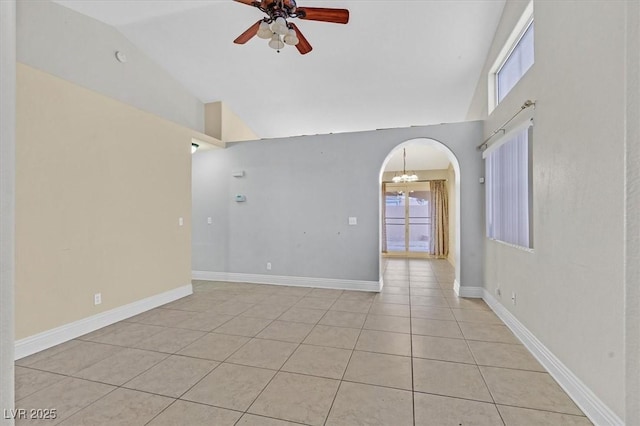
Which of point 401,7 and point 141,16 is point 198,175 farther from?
point 401,7

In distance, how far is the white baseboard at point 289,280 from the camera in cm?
489

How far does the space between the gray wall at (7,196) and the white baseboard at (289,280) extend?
15.0ft

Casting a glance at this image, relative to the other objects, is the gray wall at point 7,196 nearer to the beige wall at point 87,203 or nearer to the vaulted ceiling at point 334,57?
the beige wall at point 87,203

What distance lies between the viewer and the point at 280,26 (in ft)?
8.15

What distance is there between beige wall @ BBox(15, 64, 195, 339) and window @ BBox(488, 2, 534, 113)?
15.1ft

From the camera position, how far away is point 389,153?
4.79 m

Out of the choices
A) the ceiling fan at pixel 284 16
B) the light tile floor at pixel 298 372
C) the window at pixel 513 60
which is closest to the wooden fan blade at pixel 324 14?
the ceiling fan at pixel 284 16

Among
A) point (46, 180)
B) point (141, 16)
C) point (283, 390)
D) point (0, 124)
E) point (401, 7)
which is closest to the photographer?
point (0, 124)

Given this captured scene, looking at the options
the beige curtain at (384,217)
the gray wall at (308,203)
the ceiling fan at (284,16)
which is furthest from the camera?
the beige curtain at (384,217)

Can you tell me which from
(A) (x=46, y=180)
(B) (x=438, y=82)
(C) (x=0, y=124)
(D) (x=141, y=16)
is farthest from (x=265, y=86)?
(C) (x=0, y=124)

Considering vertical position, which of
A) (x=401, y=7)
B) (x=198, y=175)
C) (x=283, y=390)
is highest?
(x=401, y=7)

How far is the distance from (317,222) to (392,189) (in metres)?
4.85

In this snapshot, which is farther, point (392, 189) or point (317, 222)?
point (392, 189)

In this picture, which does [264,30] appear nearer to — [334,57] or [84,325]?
[334,57]
